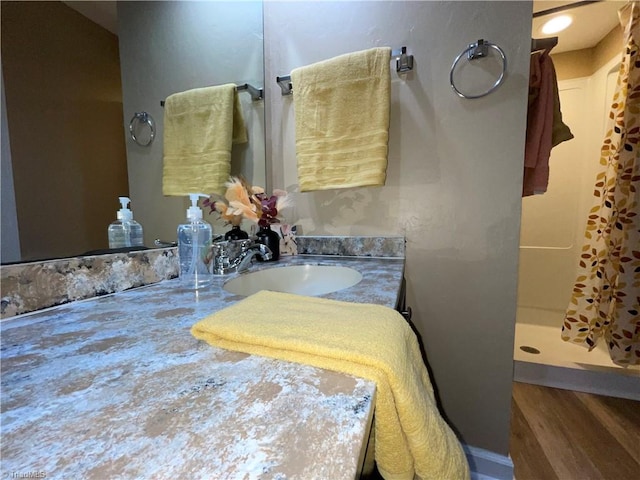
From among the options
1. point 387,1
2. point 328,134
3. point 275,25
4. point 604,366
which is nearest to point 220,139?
point 328,134

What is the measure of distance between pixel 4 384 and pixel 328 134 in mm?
994

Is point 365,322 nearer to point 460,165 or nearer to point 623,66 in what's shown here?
point 460,165

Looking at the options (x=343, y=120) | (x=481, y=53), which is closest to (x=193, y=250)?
(x=343, y=120)

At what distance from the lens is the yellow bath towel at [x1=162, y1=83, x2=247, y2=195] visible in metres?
0.83

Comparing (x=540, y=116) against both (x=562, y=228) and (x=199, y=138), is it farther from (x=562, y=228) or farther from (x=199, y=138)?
(x=562, y=228)

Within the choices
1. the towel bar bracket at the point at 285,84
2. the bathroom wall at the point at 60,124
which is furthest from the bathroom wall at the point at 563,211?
the bathroom wall at the point at 60,124

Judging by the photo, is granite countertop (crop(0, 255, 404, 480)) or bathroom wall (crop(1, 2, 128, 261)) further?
bathroom wall (crop(1, 2, 128, 261))

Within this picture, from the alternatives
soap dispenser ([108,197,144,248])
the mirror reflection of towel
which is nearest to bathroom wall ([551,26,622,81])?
the mirror reflection of towel

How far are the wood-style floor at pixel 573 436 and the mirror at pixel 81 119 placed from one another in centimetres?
165

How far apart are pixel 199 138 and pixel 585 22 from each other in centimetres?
242

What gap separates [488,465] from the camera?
1.02m

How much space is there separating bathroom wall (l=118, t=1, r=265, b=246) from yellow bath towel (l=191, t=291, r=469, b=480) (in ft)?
1.68

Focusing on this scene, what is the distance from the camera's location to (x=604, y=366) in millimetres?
1488

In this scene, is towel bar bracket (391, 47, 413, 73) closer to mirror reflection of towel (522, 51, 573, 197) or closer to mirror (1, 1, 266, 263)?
mirror reflection of towel (522, 51, 573, 197)
